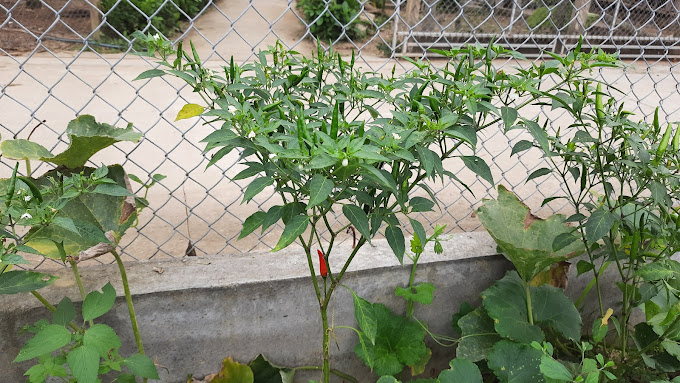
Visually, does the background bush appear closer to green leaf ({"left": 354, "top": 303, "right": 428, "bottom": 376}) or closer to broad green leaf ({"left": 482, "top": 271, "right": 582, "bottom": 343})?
green leaf ({"left": 354, "top": 303, "right": 428, "bottom": 376})

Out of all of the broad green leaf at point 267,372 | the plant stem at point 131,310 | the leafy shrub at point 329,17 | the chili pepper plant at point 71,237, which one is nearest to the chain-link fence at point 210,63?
the leafy shrub at point 329,17

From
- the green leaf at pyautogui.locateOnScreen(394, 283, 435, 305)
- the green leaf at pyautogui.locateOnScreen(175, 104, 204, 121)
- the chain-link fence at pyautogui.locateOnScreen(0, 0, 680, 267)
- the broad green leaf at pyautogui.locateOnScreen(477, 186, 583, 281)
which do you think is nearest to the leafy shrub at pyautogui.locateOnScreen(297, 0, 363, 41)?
the chain-link fence at pyautogui.locateOnScreen(0, 0, 680, 267)

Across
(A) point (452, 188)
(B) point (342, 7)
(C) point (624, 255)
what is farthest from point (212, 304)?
(B) point (342, 7)

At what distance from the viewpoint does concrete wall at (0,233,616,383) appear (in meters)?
1.61

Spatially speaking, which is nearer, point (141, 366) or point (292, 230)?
point (292, 230)

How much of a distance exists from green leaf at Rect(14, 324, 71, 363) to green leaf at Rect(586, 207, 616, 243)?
4.21ft

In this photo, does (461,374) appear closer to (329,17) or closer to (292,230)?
(292,230)

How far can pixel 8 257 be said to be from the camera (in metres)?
1.06

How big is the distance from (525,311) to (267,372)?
852mm

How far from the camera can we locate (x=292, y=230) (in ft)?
3.59

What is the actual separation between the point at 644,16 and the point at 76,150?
863 centimetres

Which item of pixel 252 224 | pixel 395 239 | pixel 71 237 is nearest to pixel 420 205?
pixel 395 239

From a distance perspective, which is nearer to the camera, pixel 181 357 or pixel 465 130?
pixel 465 130

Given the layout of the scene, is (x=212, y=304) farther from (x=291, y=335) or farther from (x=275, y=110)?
(x=275, y=110)
